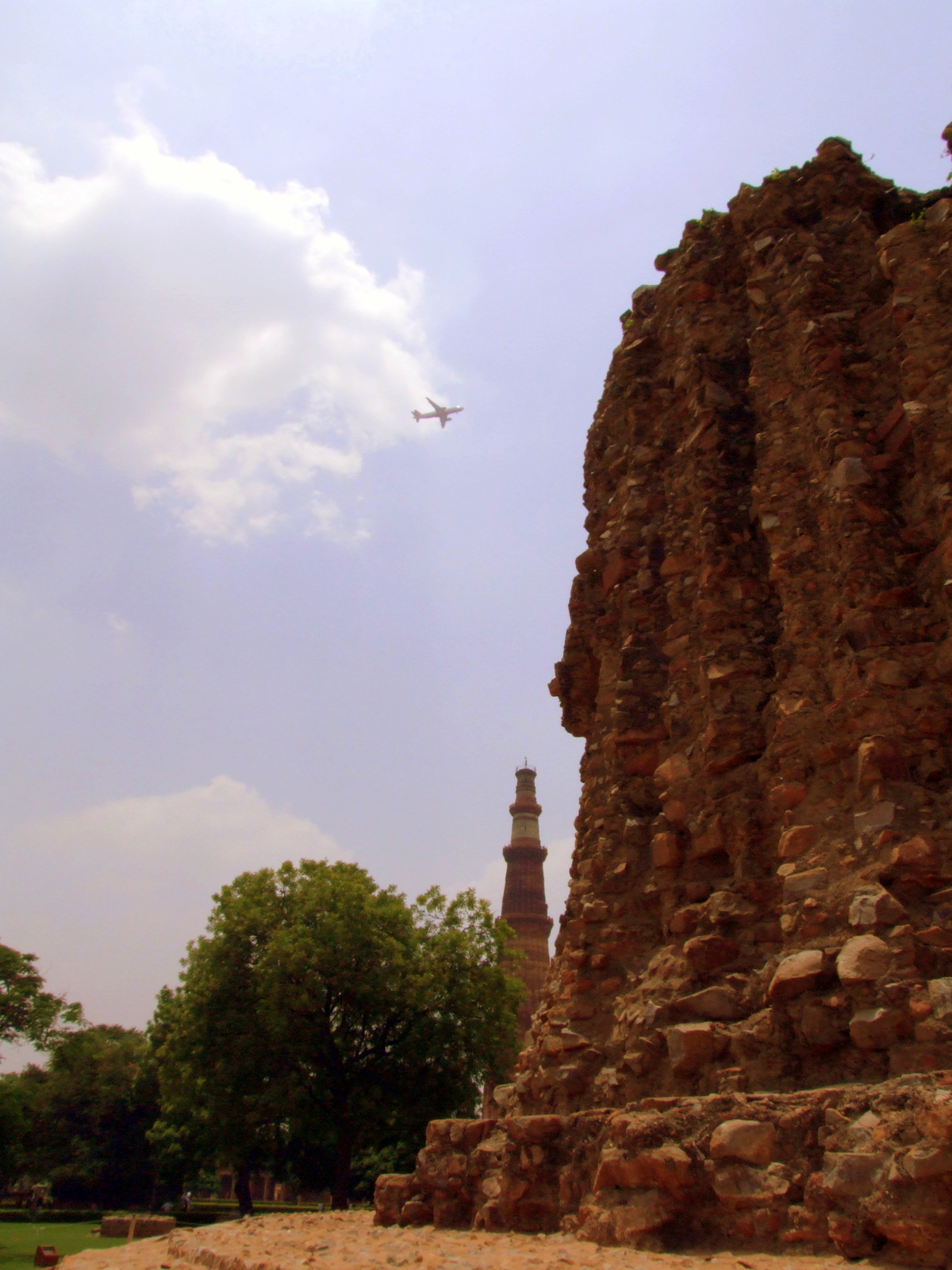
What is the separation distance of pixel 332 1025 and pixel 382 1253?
13.9m

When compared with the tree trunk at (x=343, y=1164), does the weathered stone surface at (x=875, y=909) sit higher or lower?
higher

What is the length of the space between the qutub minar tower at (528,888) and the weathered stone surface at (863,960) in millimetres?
38679

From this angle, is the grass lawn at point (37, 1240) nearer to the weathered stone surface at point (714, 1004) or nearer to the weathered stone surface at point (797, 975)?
the weathered stone surface at point (714, 1004)

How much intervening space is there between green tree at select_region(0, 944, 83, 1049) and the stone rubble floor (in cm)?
2041

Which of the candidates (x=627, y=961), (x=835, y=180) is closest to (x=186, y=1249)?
(x=627, y=961)

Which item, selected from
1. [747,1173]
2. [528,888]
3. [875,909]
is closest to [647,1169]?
[747,1173]

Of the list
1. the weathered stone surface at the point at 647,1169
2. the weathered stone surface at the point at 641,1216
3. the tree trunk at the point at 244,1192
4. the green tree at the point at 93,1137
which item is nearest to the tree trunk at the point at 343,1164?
the tree trunk at the point at 244,1192

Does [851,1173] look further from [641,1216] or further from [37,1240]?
[37,1240]

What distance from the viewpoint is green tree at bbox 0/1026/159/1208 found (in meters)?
31.9

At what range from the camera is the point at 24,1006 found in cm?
2434

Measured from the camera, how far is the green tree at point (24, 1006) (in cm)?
2409

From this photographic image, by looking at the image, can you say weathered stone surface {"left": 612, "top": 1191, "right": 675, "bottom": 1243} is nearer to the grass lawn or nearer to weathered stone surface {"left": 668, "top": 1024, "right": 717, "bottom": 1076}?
weathered stone surface {"left": 668, "top": 1024, "right": 717, "bottom": 1076}

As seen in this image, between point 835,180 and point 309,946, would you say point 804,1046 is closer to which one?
point 835,180

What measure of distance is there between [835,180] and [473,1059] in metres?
16.2
